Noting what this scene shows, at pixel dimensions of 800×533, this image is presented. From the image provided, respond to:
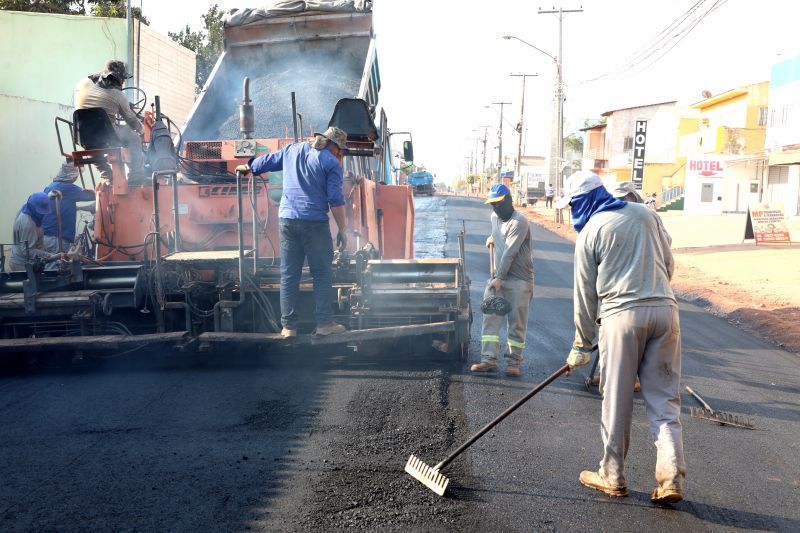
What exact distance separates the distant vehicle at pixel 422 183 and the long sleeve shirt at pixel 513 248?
41.9 metres

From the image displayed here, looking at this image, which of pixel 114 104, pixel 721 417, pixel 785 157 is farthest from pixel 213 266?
pixel 785 157

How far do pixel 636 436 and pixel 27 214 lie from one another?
6.39 metres

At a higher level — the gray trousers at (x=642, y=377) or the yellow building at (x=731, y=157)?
the yellow building at (x=731, y=157)

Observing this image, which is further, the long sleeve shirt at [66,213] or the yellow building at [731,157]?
the yellow building at [731,157]

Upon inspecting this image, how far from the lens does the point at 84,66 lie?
61.9 feet

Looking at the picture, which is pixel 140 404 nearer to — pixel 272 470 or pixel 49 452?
pixel 49 452

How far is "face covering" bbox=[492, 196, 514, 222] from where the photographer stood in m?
6.87

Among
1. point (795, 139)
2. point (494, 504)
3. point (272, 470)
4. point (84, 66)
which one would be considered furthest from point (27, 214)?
point (795, 139)

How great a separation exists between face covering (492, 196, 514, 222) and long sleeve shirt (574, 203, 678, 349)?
265 cm

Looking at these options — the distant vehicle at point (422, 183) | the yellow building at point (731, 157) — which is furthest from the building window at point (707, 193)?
the distant vehicle at point (422, 183)

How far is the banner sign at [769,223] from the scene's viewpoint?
1978cm

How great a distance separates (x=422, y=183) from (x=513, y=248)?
141 ft

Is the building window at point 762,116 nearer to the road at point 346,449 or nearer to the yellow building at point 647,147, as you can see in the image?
the yellow building at point 647,147

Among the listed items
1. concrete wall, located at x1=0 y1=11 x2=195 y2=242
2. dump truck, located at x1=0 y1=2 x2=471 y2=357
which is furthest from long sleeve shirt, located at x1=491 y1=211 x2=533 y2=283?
concrete wall, located at x1=0 y1=11 x2=195 y2=242
